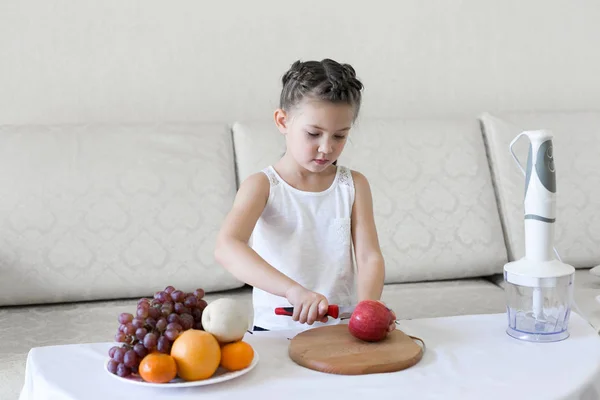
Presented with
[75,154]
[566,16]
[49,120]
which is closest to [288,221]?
[75,154]

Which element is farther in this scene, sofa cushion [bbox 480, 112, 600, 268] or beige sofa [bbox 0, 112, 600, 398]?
sofa cushion [bbox 480, 112, 600, 268]

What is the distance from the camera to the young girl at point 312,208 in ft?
5.54

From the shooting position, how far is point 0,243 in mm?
2369

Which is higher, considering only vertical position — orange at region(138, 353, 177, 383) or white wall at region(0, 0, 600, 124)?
white wall at region(0, 0, 600, 124)

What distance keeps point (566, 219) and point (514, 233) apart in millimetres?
193

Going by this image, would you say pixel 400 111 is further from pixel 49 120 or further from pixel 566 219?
pixel 49 120

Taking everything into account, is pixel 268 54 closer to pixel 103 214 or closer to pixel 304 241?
pixel 103 214

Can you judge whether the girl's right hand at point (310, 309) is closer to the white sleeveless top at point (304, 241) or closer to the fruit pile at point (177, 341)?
the fruit pile at point (177, 341)

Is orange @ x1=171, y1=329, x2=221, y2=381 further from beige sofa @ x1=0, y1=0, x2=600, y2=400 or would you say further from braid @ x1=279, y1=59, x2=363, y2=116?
beige sofa @ x1=0, y1=0, x2=600, y2=400

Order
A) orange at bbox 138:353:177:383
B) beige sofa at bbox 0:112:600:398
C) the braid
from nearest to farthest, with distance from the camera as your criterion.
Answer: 1. orange at bbox 138:353:177:383
2. the braid
3. beige sofa at bbox 0:112:600:398

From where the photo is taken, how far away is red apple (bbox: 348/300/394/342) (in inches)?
52.1

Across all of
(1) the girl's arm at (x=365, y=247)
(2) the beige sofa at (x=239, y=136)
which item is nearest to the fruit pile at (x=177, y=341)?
(1) the girl's arm at (x=365, y=247)

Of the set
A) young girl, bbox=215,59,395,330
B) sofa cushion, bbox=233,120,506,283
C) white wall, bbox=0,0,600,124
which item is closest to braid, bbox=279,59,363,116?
young girl, bbox=215,59,395,330

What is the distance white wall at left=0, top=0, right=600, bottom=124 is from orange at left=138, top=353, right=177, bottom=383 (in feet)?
5.89
